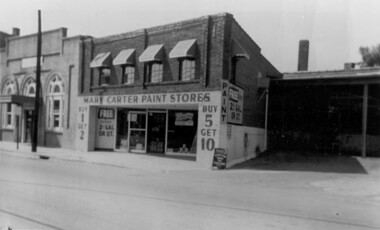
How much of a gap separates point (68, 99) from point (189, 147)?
31.6 feet

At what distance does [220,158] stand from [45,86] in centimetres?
1595

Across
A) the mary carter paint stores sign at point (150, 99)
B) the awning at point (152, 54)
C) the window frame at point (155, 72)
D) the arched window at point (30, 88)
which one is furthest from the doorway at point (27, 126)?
the awning at point (152, 54)

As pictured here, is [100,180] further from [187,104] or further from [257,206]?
[187,104]

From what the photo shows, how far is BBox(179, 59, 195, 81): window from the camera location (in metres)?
18.5

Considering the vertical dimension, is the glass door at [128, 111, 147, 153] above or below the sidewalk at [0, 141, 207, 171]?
above

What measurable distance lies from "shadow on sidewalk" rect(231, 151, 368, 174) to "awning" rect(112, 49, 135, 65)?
27.1 feet

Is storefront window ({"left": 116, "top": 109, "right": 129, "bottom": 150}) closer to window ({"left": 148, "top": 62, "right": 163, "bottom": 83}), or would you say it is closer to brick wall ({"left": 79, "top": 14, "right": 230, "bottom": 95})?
brick wall ({"left": 79, "top": 14, "right": 230, "bottom": 95})

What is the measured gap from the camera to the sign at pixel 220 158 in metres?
16.3

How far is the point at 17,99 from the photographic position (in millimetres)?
26266

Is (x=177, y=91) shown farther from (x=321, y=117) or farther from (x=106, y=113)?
(x=321, y=117)

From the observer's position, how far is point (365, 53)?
144ft

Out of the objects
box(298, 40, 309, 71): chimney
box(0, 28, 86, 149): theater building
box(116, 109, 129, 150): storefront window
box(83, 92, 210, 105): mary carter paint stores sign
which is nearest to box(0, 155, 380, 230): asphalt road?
box(83, 92, 210, 105): mary carter paint stores sign

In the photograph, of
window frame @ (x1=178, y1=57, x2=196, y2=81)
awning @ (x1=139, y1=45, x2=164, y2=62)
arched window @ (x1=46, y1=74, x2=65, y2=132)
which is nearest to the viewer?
window frame @ (x1=178, y1=57, x2=196, y2=81)

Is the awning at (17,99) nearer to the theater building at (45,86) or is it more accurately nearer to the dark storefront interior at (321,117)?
the theater building at (45,86)
